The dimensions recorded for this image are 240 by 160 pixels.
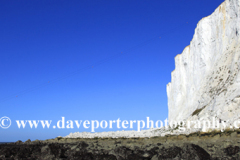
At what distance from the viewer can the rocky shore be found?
30.1 ft

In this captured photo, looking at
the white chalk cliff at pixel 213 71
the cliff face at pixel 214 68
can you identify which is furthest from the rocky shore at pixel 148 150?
the cliff face at pixel 214 68

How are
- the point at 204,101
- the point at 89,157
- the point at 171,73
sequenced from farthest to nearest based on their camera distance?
the point at 171,73 → the point at 204,101 → the point at 89,157

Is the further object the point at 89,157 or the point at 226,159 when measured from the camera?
the point at 89,157

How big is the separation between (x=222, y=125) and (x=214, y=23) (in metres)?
16.4

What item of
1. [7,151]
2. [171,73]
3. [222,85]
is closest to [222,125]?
[222,85]

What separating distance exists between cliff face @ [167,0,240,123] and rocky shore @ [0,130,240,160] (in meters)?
10.6

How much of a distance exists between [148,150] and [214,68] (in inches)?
900

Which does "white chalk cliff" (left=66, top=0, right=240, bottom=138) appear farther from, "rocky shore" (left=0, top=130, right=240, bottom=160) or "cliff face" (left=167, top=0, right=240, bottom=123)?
"rocky shore" (left=0, top=130, right=240, bottom=160)

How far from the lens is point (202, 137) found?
1109 centimetres

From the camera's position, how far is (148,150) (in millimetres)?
10031

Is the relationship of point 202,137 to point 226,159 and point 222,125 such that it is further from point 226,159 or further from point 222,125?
point 222,125

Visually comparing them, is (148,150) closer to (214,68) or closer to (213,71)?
(213,71)

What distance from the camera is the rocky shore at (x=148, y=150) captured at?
30.1ft

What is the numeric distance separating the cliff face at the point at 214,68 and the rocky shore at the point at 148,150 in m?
10.6
